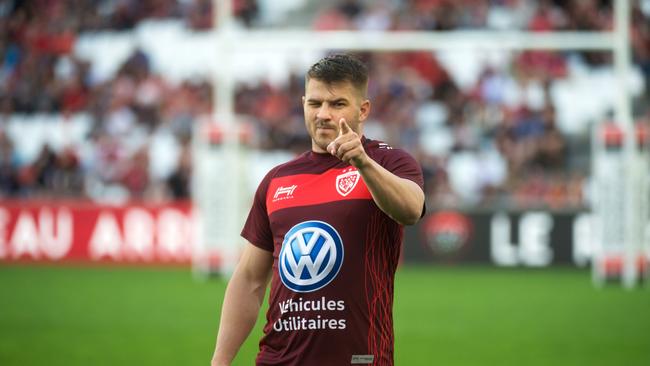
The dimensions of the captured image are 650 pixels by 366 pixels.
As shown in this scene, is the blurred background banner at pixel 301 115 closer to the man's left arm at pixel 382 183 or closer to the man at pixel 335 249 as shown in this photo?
the man at pixel 335 249

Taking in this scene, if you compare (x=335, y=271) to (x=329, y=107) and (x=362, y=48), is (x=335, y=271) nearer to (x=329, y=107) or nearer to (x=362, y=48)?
(x=329, y=107)

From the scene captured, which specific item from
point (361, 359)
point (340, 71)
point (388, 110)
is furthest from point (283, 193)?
point (388, 110)

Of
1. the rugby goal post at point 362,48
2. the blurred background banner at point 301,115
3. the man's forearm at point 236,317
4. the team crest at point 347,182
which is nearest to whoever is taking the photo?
the team crest at point 347,182

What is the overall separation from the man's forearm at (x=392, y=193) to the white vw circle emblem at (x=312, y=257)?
303 mm

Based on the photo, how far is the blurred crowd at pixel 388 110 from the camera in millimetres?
21156

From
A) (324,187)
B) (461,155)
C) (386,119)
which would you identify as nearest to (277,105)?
(386,119)

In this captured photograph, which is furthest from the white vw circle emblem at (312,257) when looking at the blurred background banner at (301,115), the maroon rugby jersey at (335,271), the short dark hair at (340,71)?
the blurred background banner at (301,115)

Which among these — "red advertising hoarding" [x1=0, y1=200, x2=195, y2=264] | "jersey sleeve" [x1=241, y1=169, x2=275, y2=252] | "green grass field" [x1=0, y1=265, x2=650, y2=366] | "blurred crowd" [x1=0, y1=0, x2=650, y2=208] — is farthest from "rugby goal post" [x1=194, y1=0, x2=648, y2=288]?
"jersey sleeve" [x1=241, y1=169, x2=275, y2=252]

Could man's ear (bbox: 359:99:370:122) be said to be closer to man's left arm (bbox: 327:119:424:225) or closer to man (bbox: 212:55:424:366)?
man (bbox: 212:55:424:366)

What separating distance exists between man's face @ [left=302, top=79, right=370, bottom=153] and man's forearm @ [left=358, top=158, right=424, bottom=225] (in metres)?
0.31

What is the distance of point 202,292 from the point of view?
1583 cm

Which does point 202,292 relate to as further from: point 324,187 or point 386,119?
point 324,187

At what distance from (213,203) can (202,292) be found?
8.74 feet

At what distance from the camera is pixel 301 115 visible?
22.3 meters
